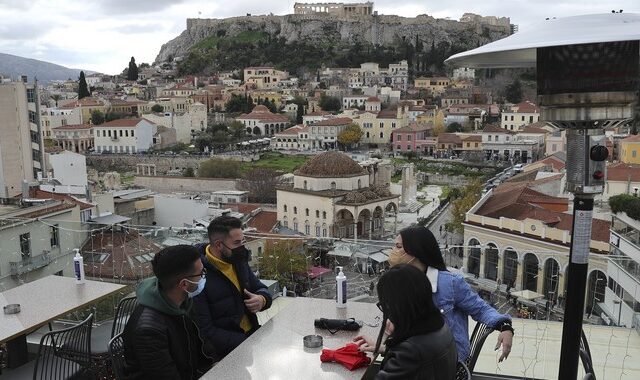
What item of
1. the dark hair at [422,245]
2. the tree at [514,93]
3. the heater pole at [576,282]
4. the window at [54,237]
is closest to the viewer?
the heater pole at [576,282]

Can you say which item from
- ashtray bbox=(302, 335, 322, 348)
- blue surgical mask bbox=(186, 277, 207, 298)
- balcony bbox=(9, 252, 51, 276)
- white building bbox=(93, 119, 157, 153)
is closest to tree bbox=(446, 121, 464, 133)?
white building bbox=(93, 119, 157, 153)

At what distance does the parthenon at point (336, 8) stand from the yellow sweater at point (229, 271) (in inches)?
4268

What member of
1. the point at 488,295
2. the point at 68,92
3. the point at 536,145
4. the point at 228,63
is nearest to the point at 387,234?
the point at 488,295

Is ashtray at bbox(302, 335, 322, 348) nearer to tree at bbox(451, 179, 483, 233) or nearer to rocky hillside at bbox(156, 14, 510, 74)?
tree at bbox(451, 179, 483, 233)

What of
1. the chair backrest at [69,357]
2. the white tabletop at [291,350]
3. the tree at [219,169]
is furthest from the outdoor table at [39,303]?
the tree at [219,169]

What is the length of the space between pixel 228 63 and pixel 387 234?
7104 centimetres

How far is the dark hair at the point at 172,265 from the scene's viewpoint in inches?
103

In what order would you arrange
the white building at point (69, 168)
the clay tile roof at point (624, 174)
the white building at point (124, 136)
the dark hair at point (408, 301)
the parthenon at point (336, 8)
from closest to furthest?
the dark hair at point (408, 301) → the clay tile roof at point (624, 174) → the white building at point (69, 168) → the white building at point (124, 136) → the parthenon at point (336, 8)

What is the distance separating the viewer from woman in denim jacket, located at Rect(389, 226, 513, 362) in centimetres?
269

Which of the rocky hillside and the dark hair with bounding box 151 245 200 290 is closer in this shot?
the dark hair with bounding box 151 245 200 290

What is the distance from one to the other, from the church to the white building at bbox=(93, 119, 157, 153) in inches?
1266

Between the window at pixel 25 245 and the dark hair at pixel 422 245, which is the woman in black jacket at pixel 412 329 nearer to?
the dark hair at pixel 422 245

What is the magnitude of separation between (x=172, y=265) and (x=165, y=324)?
0.26 metres

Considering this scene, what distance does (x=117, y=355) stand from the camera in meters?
2.66
